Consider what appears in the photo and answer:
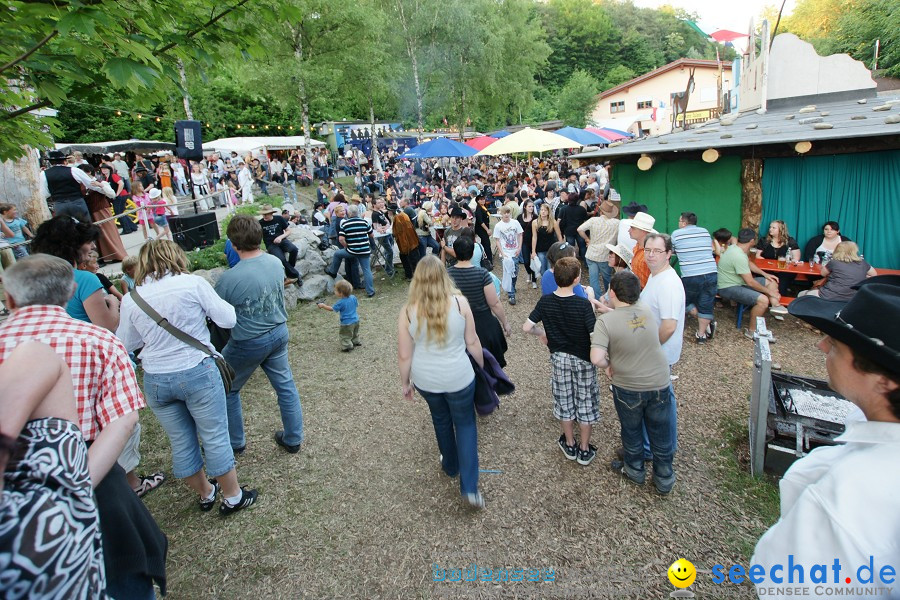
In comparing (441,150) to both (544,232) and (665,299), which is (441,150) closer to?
(544,232)

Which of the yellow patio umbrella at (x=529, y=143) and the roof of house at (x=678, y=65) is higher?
the roof of house at (x=678, y=65)

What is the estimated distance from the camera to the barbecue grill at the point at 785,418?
3344 mm

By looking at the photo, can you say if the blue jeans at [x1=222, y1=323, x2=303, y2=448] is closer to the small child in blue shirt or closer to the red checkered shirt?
the red checkered shirt

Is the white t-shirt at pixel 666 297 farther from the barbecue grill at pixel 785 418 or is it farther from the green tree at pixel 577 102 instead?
the green tree at pixel 577 102

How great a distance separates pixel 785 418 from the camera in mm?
3623

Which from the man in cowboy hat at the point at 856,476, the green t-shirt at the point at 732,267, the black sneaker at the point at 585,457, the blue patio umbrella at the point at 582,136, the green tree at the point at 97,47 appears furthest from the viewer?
the blue patio umbrella at the point at 582,136

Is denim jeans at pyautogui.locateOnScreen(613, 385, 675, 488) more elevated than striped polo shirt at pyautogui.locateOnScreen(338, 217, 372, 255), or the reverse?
striped polo shirt at pyautogui.locateOnScreen(338, 217, 372, 255)

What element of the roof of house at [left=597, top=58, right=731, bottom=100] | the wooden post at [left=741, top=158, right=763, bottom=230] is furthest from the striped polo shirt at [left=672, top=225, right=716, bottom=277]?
the roof of house at [left=597, top=58, right=731, bottom=100]

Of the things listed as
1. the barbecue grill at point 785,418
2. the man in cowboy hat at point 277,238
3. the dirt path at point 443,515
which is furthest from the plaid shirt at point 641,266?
Result: the man in cowboy hat at point 277,238

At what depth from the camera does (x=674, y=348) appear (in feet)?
12.7

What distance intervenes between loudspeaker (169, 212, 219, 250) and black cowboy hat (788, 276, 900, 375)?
11875 millimetres

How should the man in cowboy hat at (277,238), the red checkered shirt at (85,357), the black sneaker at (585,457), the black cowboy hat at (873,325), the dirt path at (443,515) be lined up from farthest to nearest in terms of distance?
the man in cowboy hat at (277,238)
the black sneaker at (585,457)
the dirt path at (443,515)
the red checkered shirt at (85,357)
the black cowboy hat at (873,325)

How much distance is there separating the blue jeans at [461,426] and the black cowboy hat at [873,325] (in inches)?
82.8

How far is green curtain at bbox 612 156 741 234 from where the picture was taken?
7262 millimetres
